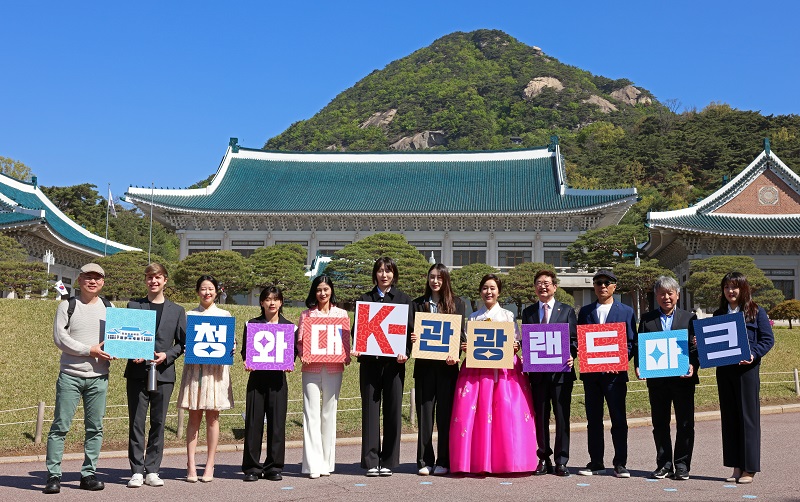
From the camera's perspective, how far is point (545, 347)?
7973 millimetres

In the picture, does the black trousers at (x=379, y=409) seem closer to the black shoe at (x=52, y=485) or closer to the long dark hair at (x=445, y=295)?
the long dark hair at (x=445, y=295)

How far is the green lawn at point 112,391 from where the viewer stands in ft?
38.9

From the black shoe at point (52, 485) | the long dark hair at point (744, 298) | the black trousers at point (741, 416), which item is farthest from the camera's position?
the long dark hair at point (744, 298)

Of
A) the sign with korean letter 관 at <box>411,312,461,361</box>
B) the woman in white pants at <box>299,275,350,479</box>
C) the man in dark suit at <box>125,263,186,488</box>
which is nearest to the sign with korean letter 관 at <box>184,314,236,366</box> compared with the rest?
the man in dark suit at <box>125,263,186,488</box>

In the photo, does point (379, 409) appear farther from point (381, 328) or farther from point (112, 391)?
point (112, 391)

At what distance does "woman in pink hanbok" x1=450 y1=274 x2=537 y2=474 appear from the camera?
7684mm

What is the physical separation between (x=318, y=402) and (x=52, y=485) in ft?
7.96

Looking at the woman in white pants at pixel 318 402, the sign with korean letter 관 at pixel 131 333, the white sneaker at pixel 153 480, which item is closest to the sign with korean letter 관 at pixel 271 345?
the woman in white pants at pixel 318 402

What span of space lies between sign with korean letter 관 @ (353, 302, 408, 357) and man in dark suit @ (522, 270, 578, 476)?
3.97ft

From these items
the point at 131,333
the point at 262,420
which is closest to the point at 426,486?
the point at 262,420

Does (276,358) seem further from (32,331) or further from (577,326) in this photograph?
(32,331)

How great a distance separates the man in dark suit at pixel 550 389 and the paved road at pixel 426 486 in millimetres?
275

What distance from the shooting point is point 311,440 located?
7820 mm

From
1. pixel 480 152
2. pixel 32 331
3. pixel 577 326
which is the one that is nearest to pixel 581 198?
pixel 480 152
